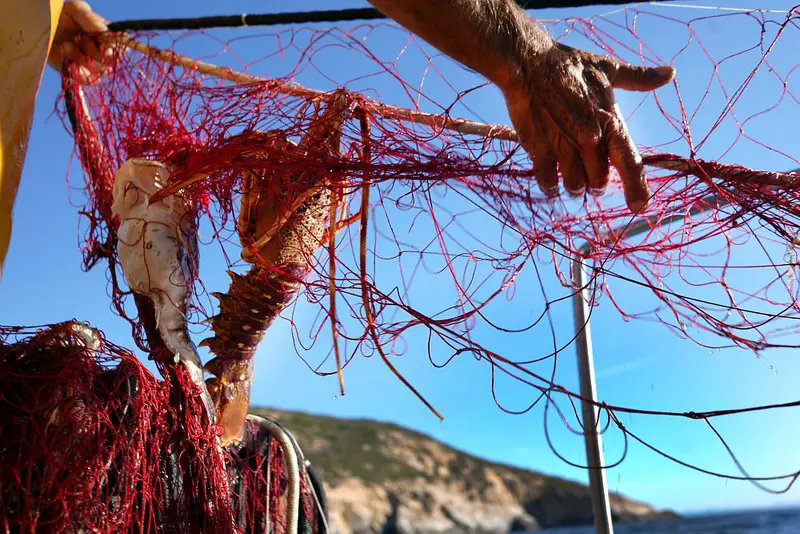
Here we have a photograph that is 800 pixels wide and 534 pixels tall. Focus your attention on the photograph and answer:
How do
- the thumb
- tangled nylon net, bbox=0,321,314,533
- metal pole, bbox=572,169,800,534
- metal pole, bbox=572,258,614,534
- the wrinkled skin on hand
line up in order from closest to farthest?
tangled nylon net, bbox=0,321,314,533 → the wrinkled skin on hand → the thumb → metal pole, bbox=572,169,800,534 → metal pole, bbox=572,258,614,534

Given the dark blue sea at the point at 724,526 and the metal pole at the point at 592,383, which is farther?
the dark blue sea at the point at 724,526

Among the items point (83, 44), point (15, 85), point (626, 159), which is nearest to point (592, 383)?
point (626, 159)

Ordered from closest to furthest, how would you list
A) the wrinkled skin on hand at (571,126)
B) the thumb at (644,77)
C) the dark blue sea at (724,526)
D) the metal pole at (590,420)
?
the wrinkled skin on hand at (571,126) → the thumb at (644,77) → the metal pole at (590,420) → the dark blue sea at (724,526)

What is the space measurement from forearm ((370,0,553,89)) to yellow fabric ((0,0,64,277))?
0.50m

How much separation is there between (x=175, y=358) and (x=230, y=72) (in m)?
0.62

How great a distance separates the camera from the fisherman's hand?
145cm

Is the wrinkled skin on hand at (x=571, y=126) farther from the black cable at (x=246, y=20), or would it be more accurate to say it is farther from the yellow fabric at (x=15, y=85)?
the yellow fabric at (x=15, y=85)

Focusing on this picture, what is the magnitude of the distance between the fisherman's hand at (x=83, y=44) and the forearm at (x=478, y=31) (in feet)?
2.94

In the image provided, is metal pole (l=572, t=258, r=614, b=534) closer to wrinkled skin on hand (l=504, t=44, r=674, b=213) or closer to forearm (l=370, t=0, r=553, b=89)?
wrinkled skin on hand (l=504, t=44, r=674, b=213)

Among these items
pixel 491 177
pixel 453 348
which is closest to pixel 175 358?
pixel 453 348

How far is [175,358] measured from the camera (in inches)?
42.3

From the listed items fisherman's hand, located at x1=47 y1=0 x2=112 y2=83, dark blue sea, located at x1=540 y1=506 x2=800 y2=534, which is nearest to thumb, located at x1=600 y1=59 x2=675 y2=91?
fisherman's hand, located at x1=47 y1=0 x2=112 y2=83

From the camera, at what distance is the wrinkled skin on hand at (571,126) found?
87cm

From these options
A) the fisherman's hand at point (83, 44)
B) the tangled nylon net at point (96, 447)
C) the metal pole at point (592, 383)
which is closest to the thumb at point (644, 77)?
the metal pole at point (592, 383)
